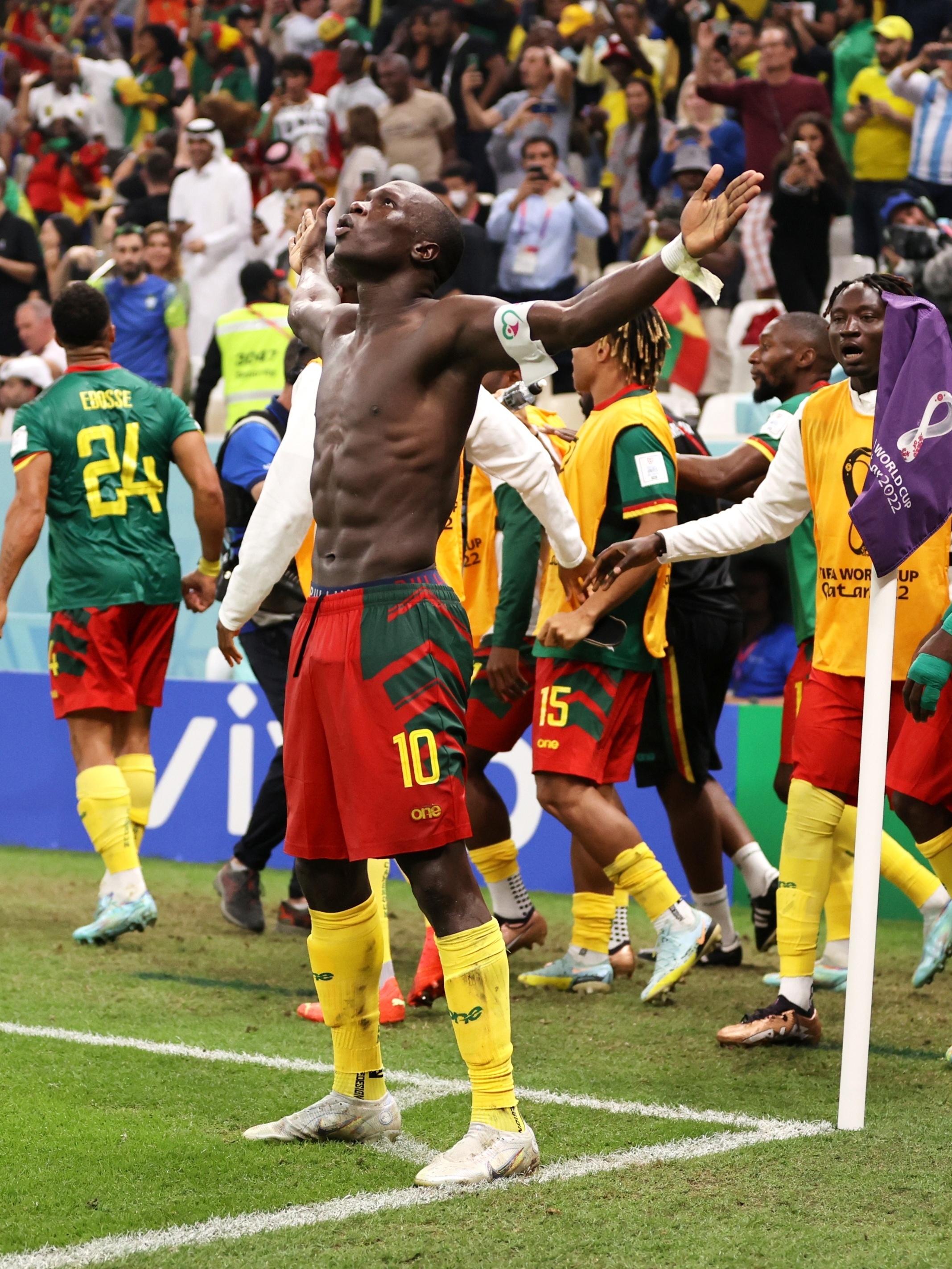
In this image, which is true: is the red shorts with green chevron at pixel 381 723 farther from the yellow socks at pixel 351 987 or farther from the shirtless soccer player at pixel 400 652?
the yellow socks at pixel 351 987

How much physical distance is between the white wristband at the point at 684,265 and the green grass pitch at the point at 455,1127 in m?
1.84

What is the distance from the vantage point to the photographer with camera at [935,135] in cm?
1085

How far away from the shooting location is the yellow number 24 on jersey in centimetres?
664

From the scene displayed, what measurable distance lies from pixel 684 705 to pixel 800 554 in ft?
2.58

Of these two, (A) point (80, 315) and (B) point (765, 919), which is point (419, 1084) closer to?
(B) point (765, 919)

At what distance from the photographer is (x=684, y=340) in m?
11.0

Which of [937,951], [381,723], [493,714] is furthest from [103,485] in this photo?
[937,951]

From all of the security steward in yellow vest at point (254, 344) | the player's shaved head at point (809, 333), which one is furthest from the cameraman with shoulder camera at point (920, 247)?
the security steward in yellow vest at point (254, 344)

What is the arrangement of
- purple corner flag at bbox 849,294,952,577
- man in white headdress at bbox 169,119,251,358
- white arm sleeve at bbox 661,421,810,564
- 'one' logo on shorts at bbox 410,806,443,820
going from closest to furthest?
'one' logo on shorts at bbox 410,806,443,820 → purple corner flag at bbox 849,294,952,577 → white arm sleeve at bbox 661,421,810,564 → man in white headdress at bbox 169,119,251,358

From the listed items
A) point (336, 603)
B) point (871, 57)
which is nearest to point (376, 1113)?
point (336, 603)

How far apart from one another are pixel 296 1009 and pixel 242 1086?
1.00 meters

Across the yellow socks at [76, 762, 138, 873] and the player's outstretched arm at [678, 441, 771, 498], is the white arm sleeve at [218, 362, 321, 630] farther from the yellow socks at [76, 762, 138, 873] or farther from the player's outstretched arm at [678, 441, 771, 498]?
the yellow socks at [76, 762, 138, 873]

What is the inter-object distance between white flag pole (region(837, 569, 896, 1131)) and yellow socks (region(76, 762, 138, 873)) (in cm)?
319

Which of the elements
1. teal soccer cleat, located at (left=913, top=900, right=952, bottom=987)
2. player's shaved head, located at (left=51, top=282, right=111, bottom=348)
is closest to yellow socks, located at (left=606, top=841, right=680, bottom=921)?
teal soccer cleat, located at (left=913, top=900, right=952, bottom=987)
